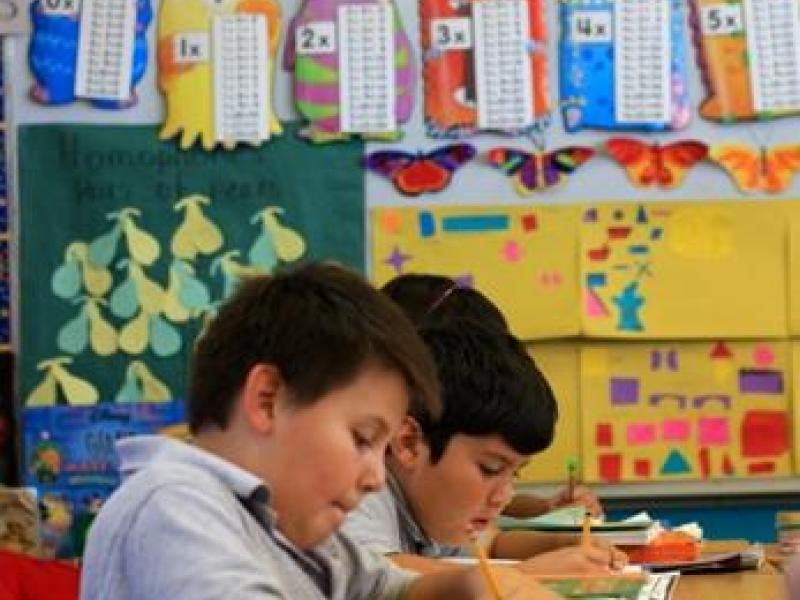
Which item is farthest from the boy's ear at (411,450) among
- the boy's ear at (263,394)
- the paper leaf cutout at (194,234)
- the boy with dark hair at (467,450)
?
the paper leaf cutout at (194,234)

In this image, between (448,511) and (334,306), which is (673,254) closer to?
(448,511)

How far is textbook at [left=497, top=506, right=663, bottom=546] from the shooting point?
212 cm

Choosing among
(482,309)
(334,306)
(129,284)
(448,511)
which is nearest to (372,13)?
(129,284)

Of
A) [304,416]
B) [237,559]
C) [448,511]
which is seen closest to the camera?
[237,559]

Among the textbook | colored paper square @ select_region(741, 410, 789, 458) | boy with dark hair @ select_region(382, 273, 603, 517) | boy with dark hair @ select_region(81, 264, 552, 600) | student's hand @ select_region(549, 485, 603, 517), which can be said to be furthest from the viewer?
colored paper square @ select_region(741, 410, 789, 458)

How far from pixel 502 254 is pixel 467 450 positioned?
155cm

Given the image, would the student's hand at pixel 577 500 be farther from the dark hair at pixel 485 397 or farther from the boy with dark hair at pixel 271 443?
the boy with dark hair at pixel 271 443

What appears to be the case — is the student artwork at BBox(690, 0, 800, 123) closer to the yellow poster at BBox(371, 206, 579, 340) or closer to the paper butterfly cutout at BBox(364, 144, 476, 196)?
the yellow poster at BBox(371, 206, 579, 340)

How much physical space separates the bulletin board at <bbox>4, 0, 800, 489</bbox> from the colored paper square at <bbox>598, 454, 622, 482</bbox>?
2 centimetres

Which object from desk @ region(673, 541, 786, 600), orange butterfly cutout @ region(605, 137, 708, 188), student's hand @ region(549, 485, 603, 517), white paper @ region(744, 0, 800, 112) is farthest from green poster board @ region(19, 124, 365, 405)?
desk @ region(673, 541, 786, 600)

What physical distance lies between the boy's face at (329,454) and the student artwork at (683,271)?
86.0 inches

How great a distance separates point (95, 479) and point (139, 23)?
1061 mm

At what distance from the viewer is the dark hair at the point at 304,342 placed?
3.61 feet

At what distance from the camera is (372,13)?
131 inches
